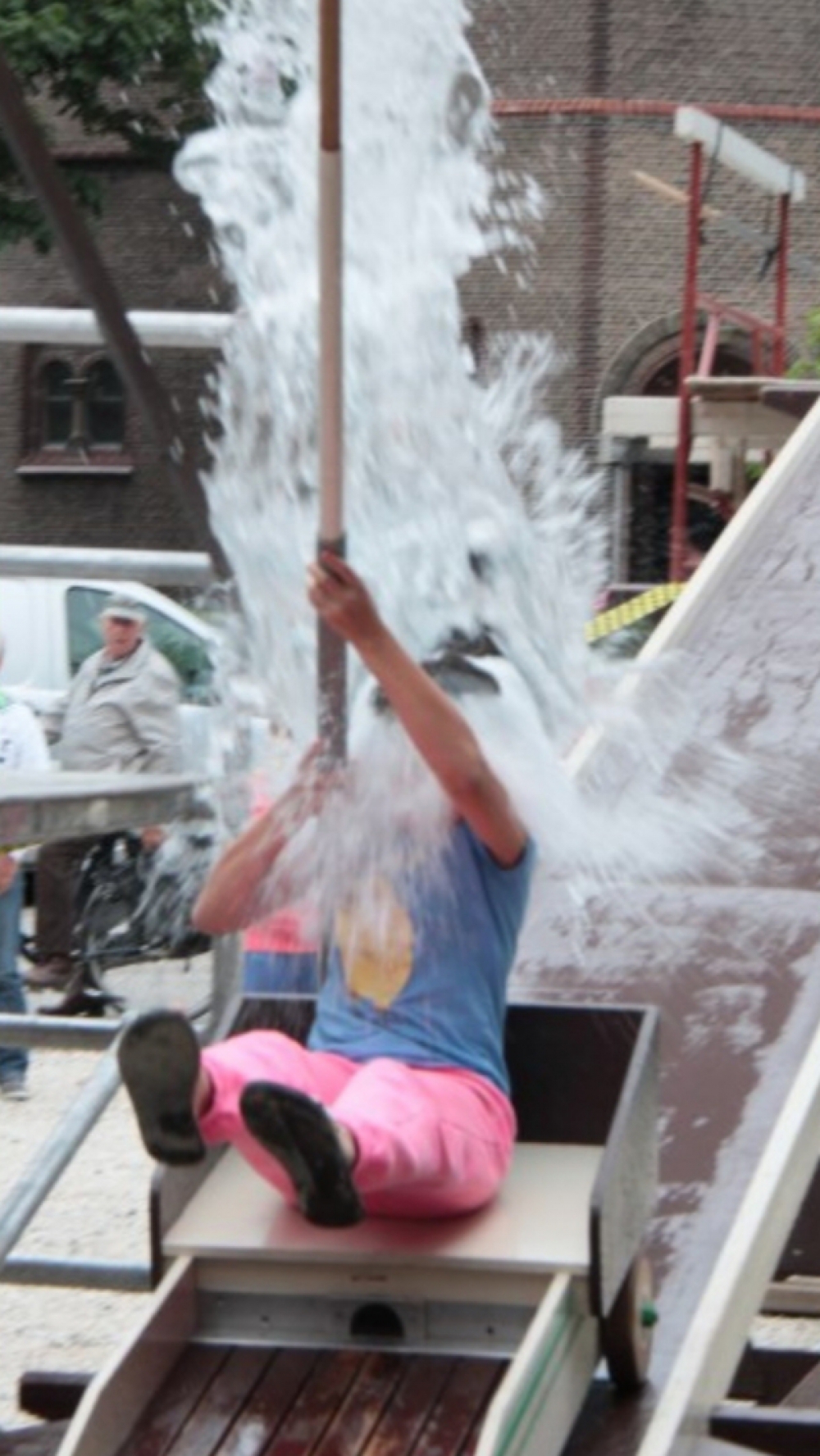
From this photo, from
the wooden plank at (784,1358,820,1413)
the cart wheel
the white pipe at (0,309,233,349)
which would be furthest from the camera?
the white pipe at (0,309,233,349)

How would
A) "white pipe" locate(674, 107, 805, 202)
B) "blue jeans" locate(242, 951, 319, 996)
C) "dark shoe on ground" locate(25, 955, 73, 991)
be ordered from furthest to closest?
1. "white pipe" locate(674, 107, 805, 202)
2. "dark shoe on ground" locate(25, 955, 73, 991)
3. "blue jeans" locate(242, 951, 319, 996)

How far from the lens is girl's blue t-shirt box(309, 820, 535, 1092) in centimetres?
455

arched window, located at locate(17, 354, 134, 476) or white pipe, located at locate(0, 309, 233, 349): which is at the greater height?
white pipe, located at locate(0, 309, 233, 349)

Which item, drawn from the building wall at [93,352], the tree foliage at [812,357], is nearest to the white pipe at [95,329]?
the tree foliage at [812,357]

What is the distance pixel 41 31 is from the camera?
13.9m

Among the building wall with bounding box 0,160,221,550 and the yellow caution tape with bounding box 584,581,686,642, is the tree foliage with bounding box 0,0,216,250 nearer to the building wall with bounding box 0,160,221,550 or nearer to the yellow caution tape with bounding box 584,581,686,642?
the yellow caution tape with bounding box 584,581,686,642

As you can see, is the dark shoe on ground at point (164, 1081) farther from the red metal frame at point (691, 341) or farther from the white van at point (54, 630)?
the white van at point (54, 630)

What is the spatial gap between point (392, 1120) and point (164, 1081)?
0.34 metres

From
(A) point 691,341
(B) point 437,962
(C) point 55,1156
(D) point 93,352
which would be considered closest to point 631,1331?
(B) point 437,962

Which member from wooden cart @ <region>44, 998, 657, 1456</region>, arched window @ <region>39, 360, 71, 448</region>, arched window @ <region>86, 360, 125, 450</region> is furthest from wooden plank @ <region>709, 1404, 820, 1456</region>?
arched window @ <region>39, 360, 71, 448</region>

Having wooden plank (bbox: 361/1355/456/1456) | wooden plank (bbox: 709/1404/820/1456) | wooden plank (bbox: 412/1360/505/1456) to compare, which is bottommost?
wooden plank (bbox: 709/1404/820/1456)

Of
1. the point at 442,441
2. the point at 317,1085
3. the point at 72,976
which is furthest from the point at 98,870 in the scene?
the point at 317,1085

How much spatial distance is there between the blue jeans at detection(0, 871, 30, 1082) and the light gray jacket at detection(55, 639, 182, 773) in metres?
0.87

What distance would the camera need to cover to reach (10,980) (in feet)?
34.5
